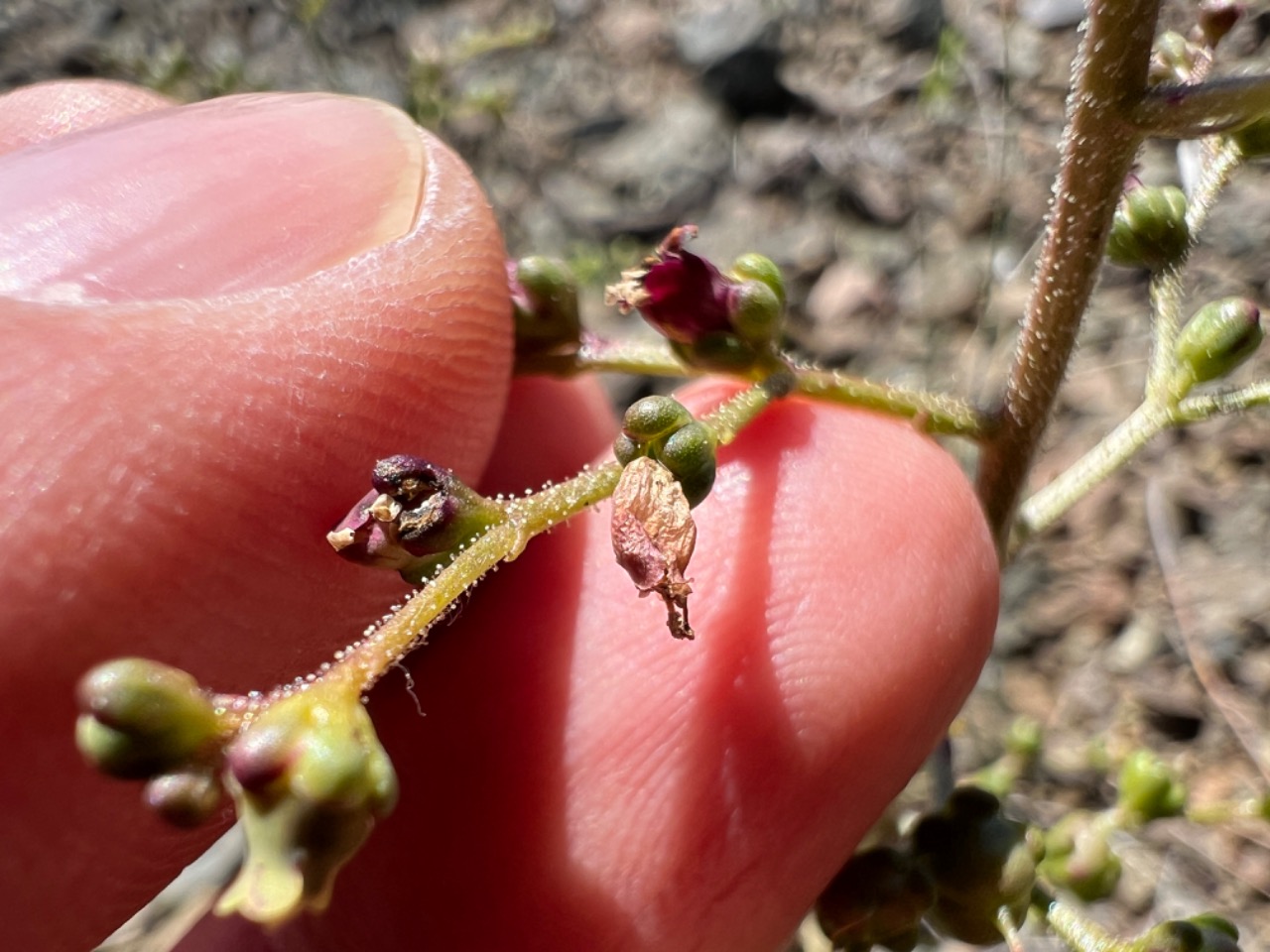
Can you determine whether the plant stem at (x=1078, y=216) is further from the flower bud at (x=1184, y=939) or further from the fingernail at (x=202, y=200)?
the fingernail at (x=202, y=200)

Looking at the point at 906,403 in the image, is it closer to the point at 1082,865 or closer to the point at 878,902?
the point at 878,902

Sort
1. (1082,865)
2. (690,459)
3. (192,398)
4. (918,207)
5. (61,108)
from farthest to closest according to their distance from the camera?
(918,207) → (61,108) → (1082,865) → (192,398) → (690,459)

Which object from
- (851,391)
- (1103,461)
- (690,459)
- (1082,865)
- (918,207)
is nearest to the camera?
(690,459)

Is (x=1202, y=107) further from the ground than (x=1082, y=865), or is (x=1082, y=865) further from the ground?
(x=1202, y=107)

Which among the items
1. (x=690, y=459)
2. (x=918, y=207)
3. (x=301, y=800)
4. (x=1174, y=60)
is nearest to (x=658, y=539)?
(x=690, y=459)

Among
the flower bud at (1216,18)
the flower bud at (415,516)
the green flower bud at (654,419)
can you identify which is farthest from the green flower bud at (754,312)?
the flower bud at (1216,18)

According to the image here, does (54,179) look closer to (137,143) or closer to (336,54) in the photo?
(137,143)
